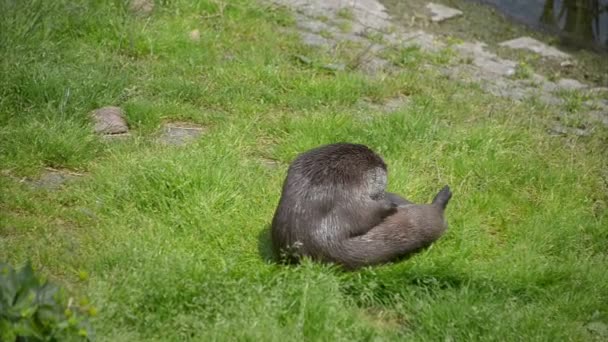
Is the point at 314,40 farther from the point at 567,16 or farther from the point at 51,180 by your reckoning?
the point at 567,16

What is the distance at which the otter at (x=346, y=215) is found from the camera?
4812 millimetres

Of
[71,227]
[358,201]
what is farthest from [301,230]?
[71,227]

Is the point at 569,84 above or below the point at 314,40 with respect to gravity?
below

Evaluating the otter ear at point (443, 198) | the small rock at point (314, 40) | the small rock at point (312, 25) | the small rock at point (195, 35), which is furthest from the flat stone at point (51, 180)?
the small rock at point (312, 25)

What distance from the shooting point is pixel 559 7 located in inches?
428

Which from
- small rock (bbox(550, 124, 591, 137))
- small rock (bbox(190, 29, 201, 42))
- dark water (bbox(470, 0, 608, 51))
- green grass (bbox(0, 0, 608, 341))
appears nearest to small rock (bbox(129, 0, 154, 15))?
green grass (bbox(0, 0, 608, 341))

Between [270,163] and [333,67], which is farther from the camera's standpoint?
[333,67]

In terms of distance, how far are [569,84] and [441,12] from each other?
2057 millimetres

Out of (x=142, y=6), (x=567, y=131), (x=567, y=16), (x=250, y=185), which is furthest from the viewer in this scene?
(x=567, y=16)

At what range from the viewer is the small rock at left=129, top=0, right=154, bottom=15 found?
8.36m

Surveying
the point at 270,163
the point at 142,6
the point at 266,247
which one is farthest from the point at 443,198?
the point at 142,6

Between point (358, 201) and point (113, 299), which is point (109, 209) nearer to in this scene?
point (113, 299)

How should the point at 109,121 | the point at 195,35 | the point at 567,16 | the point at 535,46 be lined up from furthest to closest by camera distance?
the point at 567,16, the point at 535,46, the point at 195,35, the point at 109,121

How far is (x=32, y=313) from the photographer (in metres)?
3.55
